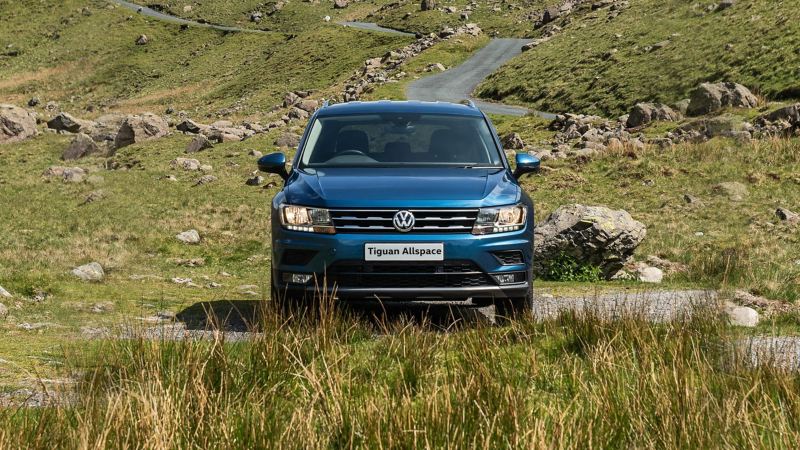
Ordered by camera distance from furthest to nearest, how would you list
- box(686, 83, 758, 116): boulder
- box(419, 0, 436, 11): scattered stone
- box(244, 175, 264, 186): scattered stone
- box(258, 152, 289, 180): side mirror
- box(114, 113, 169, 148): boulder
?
box(419, 0, 436, 11): scattered stone < box(114, 113, 169, 148): boulder < box(686, 83, 758, 116): boulder < box(244, 175, 264, 186): scattered stone < box(258, 152, 289, 180): side mirror

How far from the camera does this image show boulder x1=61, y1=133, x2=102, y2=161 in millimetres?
37656

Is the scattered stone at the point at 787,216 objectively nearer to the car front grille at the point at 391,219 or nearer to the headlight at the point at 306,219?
the car front grille at the point at 391,219

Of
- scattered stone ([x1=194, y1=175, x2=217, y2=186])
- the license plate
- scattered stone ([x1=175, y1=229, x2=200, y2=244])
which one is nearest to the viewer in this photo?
the license plate

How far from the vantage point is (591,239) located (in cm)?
1402

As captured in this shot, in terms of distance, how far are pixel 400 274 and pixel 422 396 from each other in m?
3.08

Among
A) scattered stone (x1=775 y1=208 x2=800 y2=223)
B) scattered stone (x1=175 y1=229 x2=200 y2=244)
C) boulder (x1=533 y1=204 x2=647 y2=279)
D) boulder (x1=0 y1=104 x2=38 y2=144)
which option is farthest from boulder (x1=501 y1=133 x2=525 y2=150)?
boulder (x1=0 y1=104 x2=38 y2=144)

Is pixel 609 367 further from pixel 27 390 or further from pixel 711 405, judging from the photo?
pixel 27 390

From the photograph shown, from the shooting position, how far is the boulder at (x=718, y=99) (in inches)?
1310

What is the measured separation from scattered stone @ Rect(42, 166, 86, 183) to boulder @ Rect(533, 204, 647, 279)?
18.5 metres

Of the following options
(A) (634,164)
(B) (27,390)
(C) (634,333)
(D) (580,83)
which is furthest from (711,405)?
(D) (580,83)

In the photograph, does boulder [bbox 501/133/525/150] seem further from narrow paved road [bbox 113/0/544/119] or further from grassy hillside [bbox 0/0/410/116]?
grassy hillside [bbox 0/0/410/116]

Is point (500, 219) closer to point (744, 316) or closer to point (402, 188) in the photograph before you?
point (402, 188)

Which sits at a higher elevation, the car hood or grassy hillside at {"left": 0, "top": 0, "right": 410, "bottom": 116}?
the car hood

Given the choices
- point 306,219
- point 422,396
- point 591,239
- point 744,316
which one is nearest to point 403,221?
point 306,219
